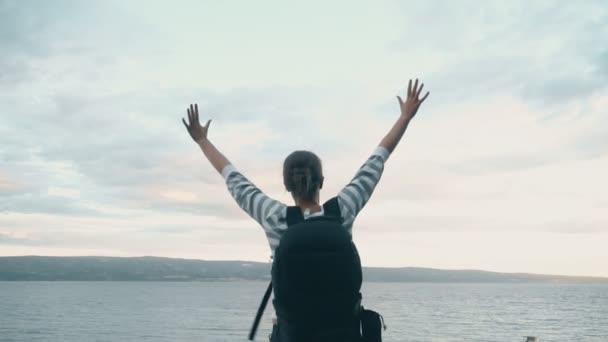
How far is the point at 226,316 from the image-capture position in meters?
134

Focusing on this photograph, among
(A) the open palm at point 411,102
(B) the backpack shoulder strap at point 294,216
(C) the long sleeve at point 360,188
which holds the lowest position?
(B) the backpack shoulder strap at point 294,216

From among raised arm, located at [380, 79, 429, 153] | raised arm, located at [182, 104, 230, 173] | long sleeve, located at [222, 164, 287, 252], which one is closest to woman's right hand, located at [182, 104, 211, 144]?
raised arm, located at [182, 104, 230, 173]

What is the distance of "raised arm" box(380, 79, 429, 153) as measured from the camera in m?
3.58

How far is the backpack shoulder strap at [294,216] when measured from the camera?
3.01 meters

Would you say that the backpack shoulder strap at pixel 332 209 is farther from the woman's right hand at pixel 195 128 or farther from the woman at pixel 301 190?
the woman's right hand at pixel 195 128

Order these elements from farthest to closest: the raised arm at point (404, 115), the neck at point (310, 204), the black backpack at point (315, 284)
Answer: the raised arm at point (404, 115) < the neck at point (310, 204) < the black backpack at point (315, 284)

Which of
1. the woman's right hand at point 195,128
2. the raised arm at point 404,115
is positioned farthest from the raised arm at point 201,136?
the raised arm at point 404,115

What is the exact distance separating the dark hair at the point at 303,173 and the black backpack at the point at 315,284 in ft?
0.78

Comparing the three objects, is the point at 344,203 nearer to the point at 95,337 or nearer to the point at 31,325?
the point at 95,337

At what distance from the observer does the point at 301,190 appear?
10.1ft

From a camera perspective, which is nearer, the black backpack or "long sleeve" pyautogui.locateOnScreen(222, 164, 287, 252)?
the black backpack

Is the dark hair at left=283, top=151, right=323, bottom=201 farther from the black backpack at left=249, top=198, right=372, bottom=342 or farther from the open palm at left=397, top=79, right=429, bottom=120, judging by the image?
the open palm at left=397, top=79, right=429, bottom=120

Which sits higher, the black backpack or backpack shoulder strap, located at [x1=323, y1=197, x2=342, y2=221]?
backpack shoulder strap, located at [x1=323, y1=197, x2=342, y2=221]

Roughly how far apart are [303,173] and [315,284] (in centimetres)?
56
